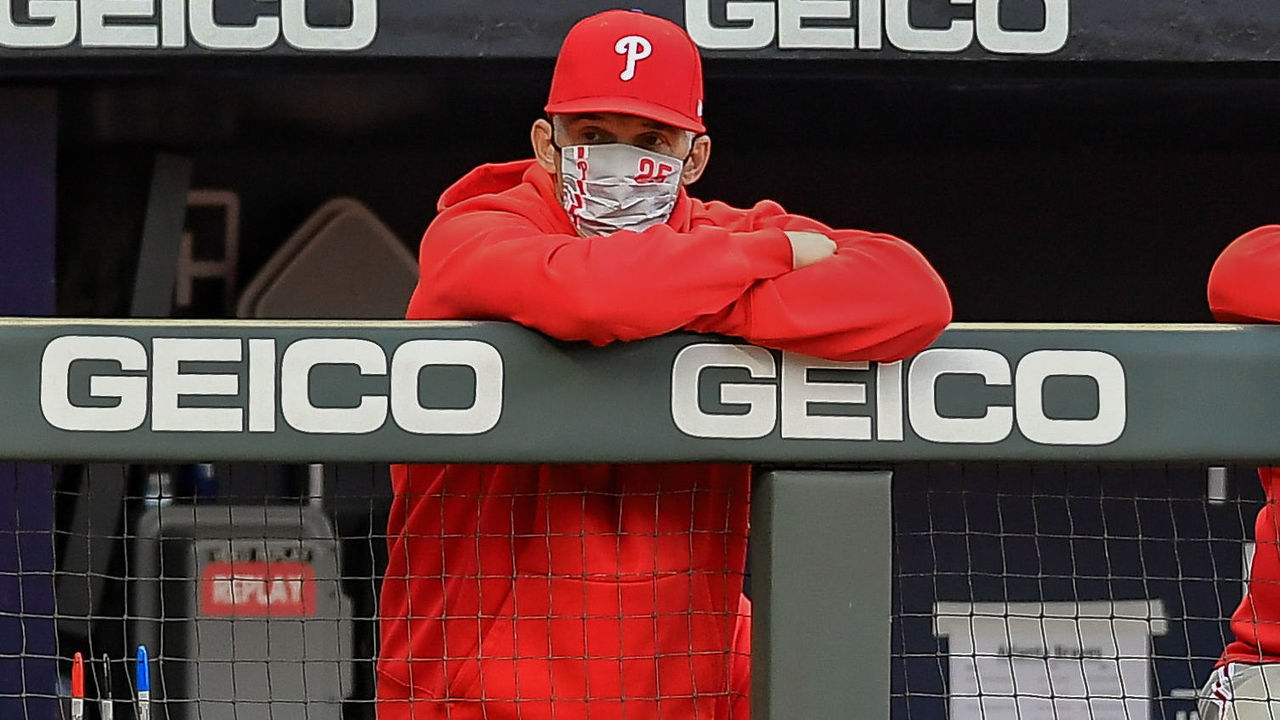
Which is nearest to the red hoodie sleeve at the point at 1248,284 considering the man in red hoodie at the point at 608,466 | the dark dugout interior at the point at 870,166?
the man in red hoodie at the point at 608,466

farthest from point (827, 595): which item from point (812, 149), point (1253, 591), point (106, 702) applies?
point (812, 149)

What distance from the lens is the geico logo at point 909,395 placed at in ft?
5.98

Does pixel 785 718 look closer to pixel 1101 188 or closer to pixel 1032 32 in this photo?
pixel 1032 32

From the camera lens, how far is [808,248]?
1927mm

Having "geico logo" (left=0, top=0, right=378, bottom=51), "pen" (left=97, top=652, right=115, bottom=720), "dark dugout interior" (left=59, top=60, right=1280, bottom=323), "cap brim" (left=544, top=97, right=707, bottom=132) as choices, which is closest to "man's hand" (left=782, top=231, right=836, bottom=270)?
"cap brim" (left=544, top=97, right=707, bottom=132)

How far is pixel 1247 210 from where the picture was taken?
4.89 meters

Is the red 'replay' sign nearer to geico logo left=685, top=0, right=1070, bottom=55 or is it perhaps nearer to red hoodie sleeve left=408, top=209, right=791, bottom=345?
geico logo left=685, top=0, right=1070, bottom=55

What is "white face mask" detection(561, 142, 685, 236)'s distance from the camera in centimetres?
224

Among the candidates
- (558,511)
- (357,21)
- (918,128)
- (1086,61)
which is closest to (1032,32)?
(1086,61)

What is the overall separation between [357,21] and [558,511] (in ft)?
6.93

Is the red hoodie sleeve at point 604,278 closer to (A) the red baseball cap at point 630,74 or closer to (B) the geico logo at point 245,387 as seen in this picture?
(B) the geico logo at point 245,387

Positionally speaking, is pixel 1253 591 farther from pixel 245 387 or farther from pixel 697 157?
pixel 245 387

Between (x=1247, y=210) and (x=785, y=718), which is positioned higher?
(x=1247, y=210)

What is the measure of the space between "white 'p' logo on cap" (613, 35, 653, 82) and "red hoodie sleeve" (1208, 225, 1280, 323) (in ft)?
2.41
